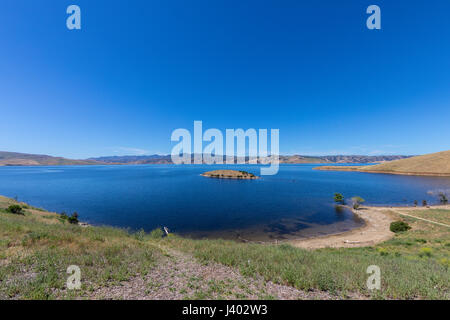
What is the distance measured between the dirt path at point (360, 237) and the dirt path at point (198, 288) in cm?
1544

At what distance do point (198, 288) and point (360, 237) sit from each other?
25.4 meters

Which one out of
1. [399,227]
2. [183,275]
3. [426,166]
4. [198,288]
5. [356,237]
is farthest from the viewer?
[426,166]

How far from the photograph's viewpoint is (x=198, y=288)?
20.2 ft

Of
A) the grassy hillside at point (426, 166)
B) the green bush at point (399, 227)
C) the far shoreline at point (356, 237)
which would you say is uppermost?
the grassy hillside at point (426, 166)

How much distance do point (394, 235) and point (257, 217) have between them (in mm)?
18967

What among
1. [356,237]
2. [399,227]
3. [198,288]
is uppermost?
[198,288]

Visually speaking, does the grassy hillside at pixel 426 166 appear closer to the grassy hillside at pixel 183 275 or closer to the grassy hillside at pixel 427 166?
the grassy hillside at pixel 427 166

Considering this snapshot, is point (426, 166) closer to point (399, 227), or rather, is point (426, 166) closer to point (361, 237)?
point (399, 227)

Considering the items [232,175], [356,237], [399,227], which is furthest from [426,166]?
[356,237]

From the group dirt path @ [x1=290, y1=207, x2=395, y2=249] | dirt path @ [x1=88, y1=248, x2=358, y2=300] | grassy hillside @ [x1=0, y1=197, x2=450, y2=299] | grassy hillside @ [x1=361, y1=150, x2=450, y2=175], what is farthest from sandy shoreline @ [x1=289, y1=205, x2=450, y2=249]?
grassy hillside @ [x1=361, y1=150, x2=450, y2=175]

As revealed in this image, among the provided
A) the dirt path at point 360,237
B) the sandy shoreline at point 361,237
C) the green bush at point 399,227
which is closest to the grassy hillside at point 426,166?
the sandy shoreline at point 361,237

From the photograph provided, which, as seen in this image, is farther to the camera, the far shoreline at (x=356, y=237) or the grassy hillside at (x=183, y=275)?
the far shoreline at (x=356, y=237)

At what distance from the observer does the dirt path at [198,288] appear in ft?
18.6
